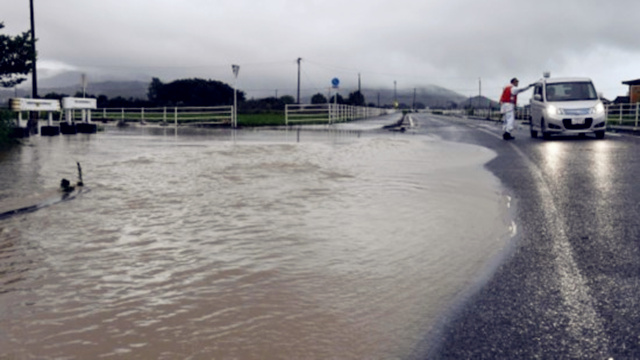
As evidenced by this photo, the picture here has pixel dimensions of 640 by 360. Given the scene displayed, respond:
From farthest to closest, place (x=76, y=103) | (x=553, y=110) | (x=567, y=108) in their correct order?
(x=76, y=103)
(x=553, y=110)
(x=567, y=108)

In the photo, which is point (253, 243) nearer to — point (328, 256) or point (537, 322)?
point (328, 256)

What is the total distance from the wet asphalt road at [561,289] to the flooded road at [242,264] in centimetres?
20

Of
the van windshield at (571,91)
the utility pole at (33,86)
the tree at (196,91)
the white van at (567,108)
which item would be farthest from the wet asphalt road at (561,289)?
the tree at (196,91)

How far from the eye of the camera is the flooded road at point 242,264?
→ 329 centimetres

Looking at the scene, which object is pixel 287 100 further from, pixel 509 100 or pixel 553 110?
pixel 553 110

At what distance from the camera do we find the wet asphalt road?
3139 millimetres

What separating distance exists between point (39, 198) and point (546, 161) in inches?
372

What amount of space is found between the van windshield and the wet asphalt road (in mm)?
12299

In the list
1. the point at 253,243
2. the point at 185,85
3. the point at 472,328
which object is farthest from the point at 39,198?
the point at 185,85

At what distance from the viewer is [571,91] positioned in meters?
20.1

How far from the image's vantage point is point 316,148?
16516mm

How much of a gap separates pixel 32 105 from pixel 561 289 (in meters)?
21.4

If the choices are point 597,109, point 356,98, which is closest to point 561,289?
point 597,109

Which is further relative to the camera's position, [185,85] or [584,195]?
[185,85]
